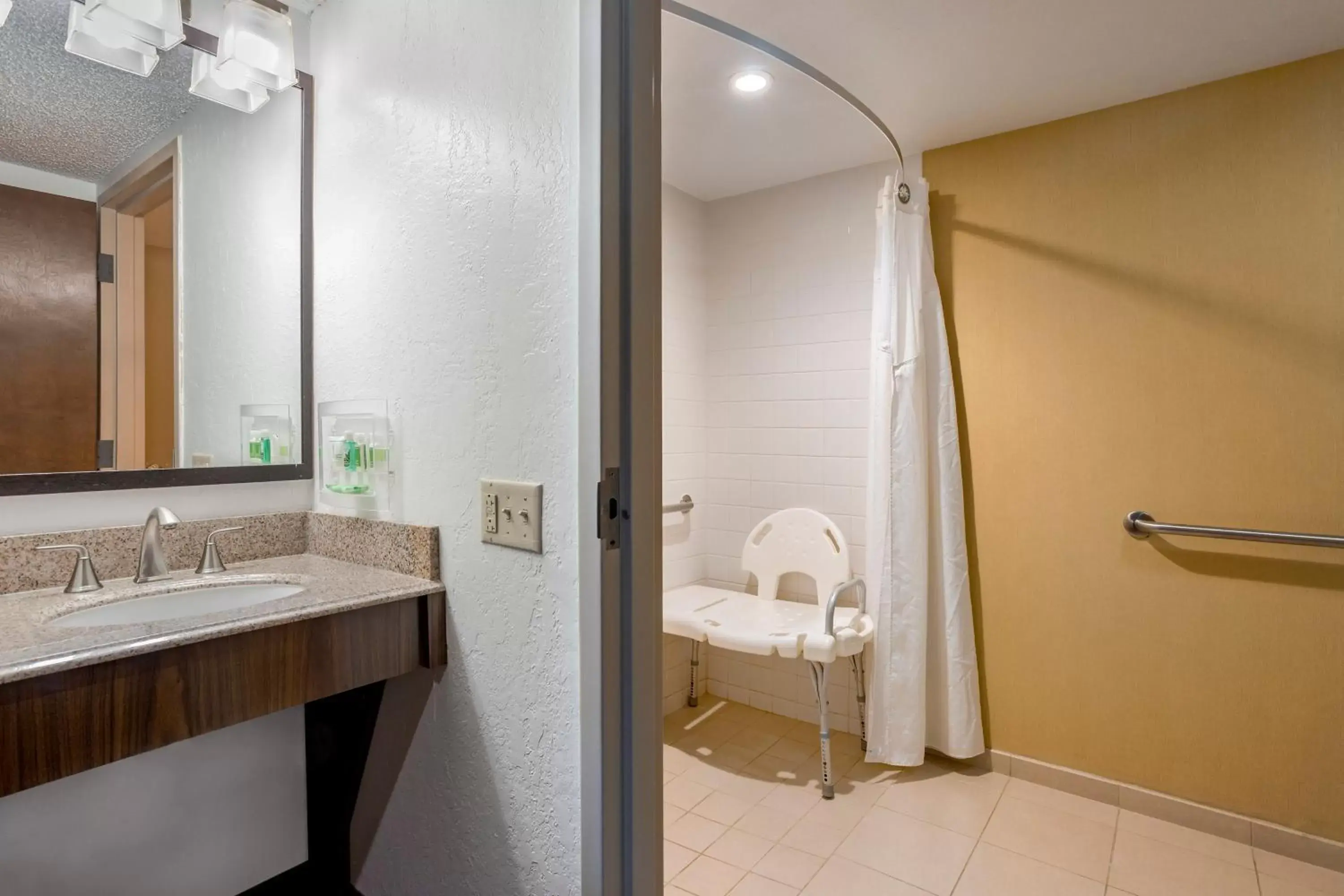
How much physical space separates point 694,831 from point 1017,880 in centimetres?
87

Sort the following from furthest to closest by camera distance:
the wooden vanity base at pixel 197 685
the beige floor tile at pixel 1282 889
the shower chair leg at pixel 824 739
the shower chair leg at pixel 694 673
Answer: the shower chair leg at pixel 694 673 < the shower chair leg at pixel 824 739 < the beige floor tile at pixel 1282 889 < the wooden vanity base at pixel 197 685

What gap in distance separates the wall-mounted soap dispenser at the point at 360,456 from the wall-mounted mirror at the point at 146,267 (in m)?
0.15

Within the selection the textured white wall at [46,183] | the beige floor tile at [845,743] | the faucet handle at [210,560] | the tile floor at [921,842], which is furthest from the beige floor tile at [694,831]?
the textured white wall at [46,183]

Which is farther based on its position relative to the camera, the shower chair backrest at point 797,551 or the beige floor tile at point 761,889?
the shower chair backrest at point 797,551

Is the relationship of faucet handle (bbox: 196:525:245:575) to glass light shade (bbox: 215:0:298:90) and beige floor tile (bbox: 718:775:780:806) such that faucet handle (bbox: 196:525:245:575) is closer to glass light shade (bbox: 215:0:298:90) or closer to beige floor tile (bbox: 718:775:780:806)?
glass light shade (bbox: 215:0:298:90)

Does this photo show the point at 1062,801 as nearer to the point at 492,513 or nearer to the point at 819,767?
the point at 819,767

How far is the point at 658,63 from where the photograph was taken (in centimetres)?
105

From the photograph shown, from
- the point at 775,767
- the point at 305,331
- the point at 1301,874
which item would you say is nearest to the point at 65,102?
the point at 305,331

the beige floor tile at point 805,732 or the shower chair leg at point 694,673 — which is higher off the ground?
the shower chair leg at point 694,673

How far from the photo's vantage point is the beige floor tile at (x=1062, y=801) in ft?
6.57

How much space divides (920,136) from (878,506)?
1286 mm

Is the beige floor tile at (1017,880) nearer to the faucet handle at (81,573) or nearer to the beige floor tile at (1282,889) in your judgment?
the beige floor tile at (1282,889)

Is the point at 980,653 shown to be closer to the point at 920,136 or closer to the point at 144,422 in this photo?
the point at 920,136

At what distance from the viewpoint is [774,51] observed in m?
1.66
